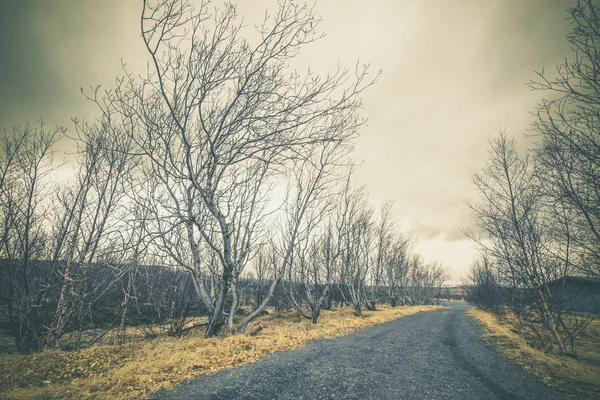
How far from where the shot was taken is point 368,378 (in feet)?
17.6

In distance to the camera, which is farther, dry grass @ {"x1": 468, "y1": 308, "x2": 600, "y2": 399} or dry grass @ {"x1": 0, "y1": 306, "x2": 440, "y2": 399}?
dry grass @ {"x1": 468, "y1": 308, "x2": 600, "y2": 399}

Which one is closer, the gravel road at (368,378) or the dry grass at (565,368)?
the gravel road at (368,378)

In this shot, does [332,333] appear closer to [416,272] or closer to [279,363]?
[279,363]

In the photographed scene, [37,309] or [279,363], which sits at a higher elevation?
[37,309]

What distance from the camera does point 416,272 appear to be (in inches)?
1780

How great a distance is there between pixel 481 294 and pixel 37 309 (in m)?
40.5

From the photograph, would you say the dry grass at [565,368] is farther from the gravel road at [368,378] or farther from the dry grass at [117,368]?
the dry grass at [117,368]

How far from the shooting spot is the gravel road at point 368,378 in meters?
4.54

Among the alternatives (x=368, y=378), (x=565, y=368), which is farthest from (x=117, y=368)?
(x=565, y=368)

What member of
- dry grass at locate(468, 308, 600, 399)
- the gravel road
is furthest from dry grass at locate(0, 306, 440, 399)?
dry grass at locate(468, 308, 600, 399)

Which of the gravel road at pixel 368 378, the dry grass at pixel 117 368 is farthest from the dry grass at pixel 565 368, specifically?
the dry grass at pixel 117 368

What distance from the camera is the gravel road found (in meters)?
4.54

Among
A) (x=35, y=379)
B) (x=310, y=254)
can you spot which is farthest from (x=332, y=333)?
(x=35, y=379)

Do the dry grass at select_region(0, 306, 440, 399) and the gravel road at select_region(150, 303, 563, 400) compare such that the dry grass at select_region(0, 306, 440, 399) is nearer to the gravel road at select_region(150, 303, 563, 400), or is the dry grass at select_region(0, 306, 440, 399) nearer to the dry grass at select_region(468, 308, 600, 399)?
the gravel road at select_region(150, 303, 563, 400)
